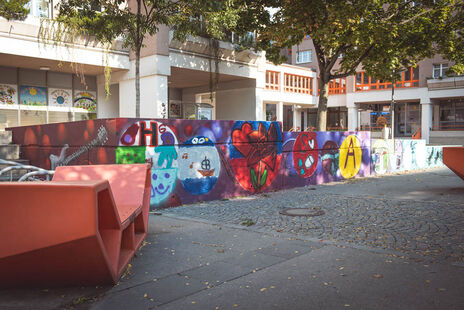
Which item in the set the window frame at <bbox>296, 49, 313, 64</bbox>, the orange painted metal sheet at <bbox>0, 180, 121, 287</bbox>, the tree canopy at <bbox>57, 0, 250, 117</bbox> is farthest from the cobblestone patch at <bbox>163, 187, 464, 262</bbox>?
the window frame at <bbox>296, 49, 313, 64</bbox>

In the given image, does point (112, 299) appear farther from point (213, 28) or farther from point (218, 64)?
point (218, 64)

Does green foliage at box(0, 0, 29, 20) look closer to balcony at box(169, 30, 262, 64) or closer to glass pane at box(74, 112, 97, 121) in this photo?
balcony at box(169, 30, 262, 64)

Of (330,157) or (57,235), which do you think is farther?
(330,157)

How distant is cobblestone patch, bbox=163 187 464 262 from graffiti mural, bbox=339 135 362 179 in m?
4.19

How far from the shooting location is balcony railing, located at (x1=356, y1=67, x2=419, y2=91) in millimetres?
43759

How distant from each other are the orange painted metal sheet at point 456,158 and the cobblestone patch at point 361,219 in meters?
2.54

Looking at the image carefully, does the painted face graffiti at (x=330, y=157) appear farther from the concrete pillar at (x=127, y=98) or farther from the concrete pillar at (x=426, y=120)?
the concrete pillar at (x=426, y=120)

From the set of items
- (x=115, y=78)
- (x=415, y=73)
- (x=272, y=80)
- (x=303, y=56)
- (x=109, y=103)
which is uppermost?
(x=303, y=56)

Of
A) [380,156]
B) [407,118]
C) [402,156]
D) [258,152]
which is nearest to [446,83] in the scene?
[407,118]

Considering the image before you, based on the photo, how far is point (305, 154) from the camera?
1250 centimetres

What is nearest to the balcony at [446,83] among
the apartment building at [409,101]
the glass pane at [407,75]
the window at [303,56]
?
the apartment building at [409,101]

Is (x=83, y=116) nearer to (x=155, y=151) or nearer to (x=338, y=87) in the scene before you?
(x=155, y=151)

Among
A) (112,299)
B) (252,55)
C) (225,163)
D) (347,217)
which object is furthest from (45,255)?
(252,55)

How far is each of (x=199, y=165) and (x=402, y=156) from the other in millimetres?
12558
